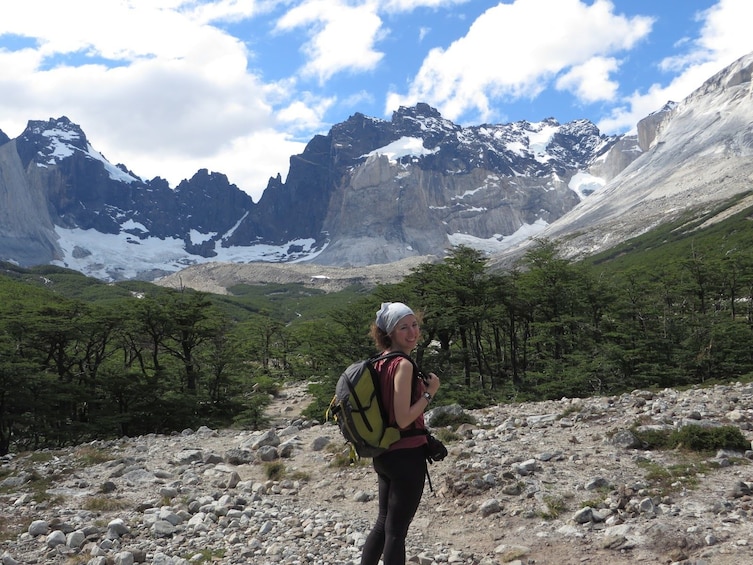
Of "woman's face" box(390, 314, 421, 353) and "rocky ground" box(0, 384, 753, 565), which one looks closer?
"woman's face" box(390, 314, 421, 353)

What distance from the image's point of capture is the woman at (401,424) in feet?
15.6

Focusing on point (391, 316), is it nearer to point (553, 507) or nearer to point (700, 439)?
point (553, 507)

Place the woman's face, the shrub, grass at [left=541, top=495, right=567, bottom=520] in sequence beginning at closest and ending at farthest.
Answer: the woman's face → grass at [left=541, top=495, right=567, bottom=520] → the shrub

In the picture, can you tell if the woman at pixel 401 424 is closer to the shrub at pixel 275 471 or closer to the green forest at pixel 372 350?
the shrub at pixel 275 471

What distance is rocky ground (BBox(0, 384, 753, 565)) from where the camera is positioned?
6.89m

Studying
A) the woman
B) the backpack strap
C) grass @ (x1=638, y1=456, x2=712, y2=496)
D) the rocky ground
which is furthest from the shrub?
the backpack strap

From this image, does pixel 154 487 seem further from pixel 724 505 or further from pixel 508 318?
pixel 508 318

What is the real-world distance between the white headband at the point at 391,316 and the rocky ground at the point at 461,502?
3424 mm

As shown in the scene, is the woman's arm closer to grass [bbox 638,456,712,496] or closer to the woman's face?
the woman's face

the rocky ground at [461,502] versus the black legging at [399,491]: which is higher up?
the black legging at [399,491]

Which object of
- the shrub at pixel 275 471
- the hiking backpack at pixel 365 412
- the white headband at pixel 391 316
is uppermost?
the white headband at pixel 391 316

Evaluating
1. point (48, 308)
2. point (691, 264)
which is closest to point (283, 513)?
point (48, 308)

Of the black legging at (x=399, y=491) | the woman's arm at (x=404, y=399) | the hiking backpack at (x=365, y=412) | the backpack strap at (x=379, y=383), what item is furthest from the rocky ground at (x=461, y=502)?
the woman's arm at (x=404, y=399)

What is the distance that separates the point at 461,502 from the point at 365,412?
4745 millimetres
